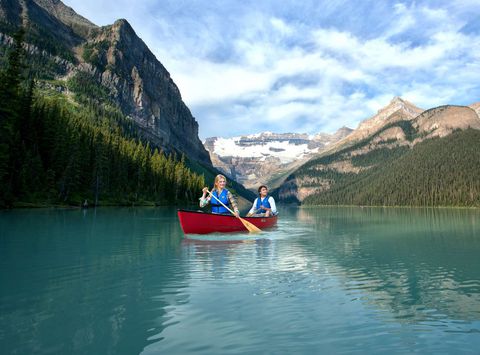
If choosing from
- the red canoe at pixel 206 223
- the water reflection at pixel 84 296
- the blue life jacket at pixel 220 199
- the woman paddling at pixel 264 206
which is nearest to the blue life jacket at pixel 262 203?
the woman paddling at pixel 264 206

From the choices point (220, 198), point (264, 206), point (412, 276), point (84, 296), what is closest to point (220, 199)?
point (220, 198)

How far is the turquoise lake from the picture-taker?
8.85 metres

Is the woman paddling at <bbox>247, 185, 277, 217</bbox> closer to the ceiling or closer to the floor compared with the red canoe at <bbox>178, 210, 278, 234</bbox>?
closer to the ceiling

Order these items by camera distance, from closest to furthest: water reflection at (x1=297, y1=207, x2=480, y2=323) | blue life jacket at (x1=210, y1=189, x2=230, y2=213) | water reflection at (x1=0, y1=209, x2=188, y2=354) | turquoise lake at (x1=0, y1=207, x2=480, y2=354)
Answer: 1. water reflection at (x1=0, y1=209, x2=188, y2=354)
2. turquoise lake at (x1=0, y1=207, x2=480, y2=354)
3. water reflection at (x1=297, y1=207, x2=480, y2=323)
4. blue life jacket at (x1=210, y1=189, x2=230, y2=213)

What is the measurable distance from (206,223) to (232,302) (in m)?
18.9

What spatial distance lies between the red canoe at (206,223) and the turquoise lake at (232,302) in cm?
636

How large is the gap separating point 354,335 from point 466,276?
1138 cm

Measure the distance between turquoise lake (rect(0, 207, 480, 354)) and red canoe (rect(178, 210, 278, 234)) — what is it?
636 cm

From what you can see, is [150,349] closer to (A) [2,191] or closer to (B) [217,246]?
(B) [217,246]

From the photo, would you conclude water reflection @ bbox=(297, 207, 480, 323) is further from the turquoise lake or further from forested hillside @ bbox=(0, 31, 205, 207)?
forested hillside @ bbox=(0, 31, 205, 207)

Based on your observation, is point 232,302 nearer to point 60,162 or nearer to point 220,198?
point 220,198

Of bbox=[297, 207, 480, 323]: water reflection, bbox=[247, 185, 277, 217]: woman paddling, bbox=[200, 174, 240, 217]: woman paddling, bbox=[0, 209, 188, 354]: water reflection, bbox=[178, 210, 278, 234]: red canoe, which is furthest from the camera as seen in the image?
bbox=[247, 185, 277, 217]: woman paddling

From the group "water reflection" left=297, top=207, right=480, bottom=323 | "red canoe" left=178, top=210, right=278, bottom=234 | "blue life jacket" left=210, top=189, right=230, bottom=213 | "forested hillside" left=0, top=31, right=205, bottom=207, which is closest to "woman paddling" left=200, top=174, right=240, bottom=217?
"blue life jacket" left=210, top=189, right=230, bottom=213

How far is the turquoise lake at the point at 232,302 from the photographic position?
8852mm
